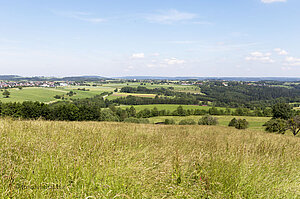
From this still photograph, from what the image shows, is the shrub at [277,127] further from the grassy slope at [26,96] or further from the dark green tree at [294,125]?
the grassy slope at [26,96]

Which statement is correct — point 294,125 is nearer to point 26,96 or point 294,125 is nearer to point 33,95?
point 26,96

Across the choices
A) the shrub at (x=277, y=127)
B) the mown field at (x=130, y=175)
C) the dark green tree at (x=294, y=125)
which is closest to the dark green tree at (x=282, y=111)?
the shrub at (x=277, y=127)

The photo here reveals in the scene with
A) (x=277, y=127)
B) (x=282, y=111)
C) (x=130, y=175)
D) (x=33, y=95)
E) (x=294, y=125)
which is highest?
(x=130, y=175)

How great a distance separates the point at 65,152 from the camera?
136 inches

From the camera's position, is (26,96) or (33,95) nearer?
(26,96)

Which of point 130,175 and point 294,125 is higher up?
point 130,175

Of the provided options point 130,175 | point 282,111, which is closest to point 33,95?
point 130,175

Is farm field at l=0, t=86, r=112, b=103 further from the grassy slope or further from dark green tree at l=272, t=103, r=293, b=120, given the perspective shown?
dark green tree at l=272, t=103, r=293, b=120

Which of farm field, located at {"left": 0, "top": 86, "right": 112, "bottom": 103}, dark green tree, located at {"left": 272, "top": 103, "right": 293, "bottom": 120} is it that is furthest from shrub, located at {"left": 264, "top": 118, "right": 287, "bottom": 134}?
farm field, located at {"left": 0, "top": 86, "right": 112, "bottom": 103}

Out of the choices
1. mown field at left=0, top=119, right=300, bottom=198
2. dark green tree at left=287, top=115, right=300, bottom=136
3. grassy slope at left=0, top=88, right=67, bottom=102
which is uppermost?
mown field at left=0, top=119, right=300, bottom=198

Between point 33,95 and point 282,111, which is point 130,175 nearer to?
point 282,111

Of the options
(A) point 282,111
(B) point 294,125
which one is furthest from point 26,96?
(A) point 282,111

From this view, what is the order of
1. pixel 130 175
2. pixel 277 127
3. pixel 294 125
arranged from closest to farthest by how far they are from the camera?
1. pixel 130 175
2. pixel 294 125
3. pixel 277 127

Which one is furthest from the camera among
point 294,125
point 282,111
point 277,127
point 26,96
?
point 26,96
